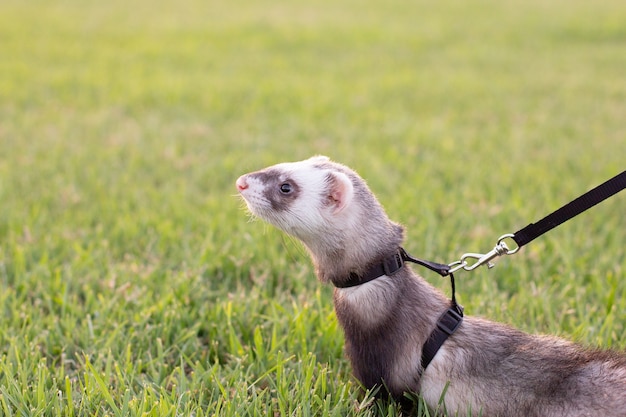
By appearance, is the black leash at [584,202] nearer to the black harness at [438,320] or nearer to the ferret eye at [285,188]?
the black harness at [438,320]

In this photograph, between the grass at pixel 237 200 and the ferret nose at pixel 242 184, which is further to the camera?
the grass at pixel 237 200

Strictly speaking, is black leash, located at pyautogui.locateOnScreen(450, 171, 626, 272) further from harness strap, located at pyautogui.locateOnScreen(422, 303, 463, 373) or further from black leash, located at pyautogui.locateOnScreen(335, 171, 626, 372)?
harness strap, located at pyautogui.locateOnScreen(422, 303, 463, 373)

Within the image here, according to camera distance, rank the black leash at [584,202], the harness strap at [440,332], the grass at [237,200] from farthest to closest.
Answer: the grass at [237,200] < the black leash at [584,202] < the harness strap at [440,332]

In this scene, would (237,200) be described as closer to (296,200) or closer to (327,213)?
(296,200)

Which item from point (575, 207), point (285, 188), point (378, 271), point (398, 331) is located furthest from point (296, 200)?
point (575, 207)

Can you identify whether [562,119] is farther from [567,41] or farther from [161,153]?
[567,41]

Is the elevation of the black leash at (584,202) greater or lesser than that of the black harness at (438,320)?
greater

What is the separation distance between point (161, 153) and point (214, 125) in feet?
4.39

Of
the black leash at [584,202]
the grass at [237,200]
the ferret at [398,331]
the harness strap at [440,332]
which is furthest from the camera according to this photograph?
the grass at [237,200]

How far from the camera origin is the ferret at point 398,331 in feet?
8.16

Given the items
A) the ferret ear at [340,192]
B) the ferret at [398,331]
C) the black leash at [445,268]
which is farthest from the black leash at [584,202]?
the ferret ear at [340,192]

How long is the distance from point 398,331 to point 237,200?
3.11m

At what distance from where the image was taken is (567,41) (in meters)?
14.9

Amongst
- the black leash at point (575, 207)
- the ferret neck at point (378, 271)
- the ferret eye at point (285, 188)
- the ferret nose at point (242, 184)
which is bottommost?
the ferret neck at point (378, 271)
